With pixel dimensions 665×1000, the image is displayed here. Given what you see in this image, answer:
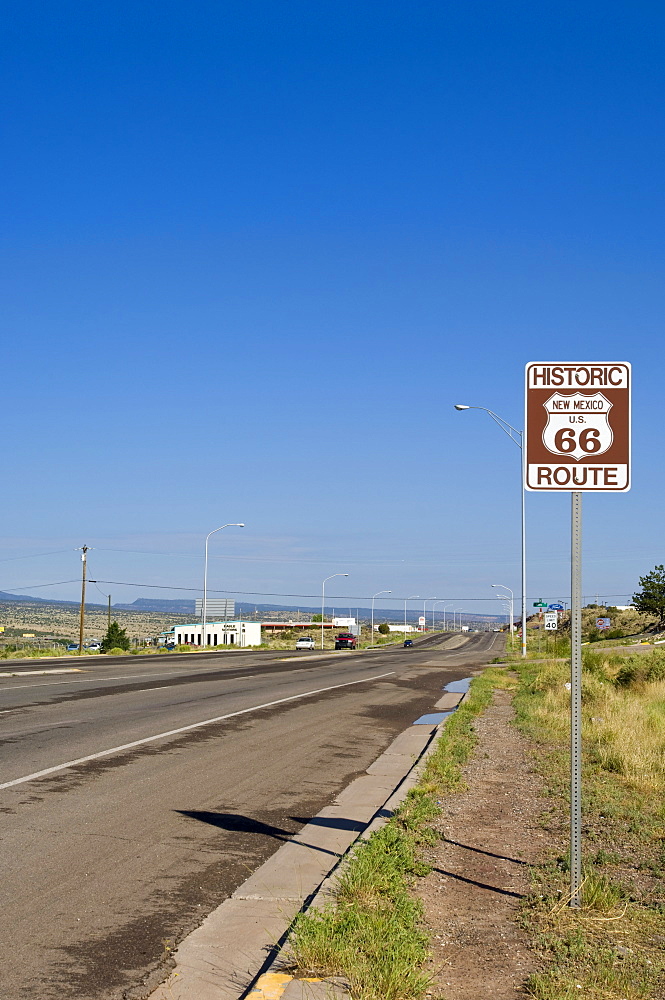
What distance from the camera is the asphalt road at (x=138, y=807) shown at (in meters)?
5.55

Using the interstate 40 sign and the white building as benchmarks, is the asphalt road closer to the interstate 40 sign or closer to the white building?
the interstate 40 sign

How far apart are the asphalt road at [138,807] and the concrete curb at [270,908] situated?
17cm

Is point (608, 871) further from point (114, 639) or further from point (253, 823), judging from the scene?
point (114, 639)

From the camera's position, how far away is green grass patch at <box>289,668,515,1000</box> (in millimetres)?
4621

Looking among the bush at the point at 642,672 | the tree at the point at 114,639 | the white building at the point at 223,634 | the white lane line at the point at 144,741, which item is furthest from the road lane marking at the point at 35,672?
the tree at the point at 114,639

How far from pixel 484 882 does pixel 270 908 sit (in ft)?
5.21

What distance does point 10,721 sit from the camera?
1573cm

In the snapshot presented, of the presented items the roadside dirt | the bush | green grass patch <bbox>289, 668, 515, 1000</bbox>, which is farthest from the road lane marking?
green grass patch <bbox>289, 668, 515, 1000</bbox>

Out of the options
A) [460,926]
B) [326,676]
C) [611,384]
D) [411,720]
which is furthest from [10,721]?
[326,676]

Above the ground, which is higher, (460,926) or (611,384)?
(611,384)

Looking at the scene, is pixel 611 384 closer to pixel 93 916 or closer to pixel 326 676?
pixel 93 916

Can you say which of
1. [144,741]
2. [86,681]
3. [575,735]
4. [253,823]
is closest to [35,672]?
[86,681]

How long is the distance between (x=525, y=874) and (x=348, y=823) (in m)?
2.53

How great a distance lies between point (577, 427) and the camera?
20.2ft
